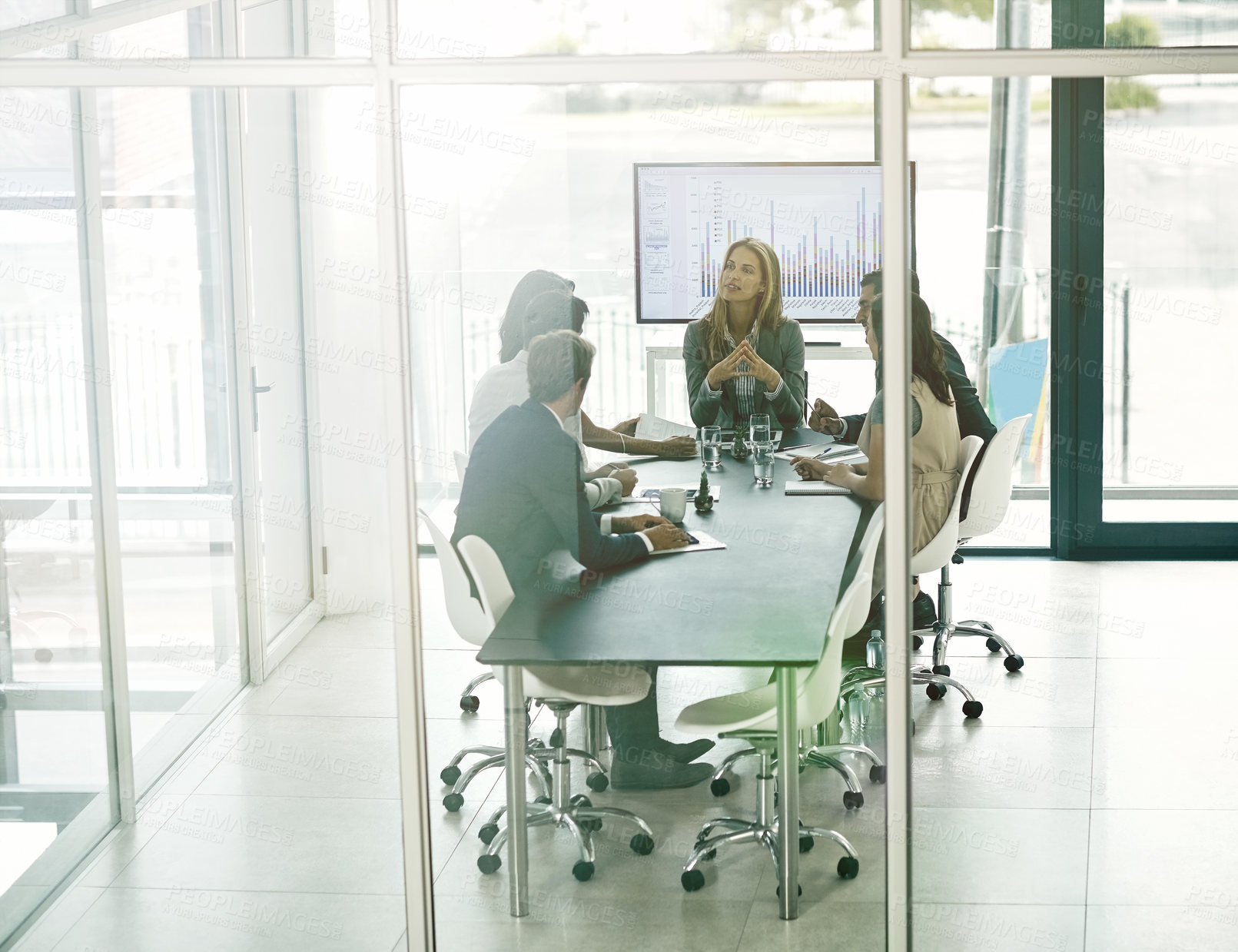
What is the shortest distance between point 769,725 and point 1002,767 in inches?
22.1

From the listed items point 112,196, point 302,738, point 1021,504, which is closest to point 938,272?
point 1021,504

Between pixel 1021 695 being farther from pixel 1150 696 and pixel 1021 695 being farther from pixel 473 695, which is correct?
pixel 473 695

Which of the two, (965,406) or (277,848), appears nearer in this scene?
(965,406)

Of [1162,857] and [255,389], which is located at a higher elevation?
[255,389]

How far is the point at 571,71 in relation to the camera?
278cm

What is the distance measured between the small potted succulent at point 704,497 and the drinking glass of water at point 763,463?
0.10 meters

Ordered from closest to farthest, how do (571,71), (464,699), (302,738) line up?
(571,71) → (464,699) → (302,738)

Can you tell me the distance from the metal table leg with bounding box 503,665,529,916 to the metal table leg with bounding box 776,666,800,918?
558 mm

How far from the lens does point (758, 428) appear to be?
2.81 m

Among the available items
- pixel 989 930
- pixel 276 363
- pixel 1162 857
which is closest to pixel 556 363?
pixel 276 363

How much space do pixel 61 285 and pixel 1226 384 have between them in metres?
2.75

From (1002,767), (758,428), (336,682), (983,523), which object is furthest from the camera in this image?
(336,682)

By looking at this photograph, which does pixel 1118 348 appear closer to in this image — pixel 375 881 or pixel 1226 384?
pixel 1226 384

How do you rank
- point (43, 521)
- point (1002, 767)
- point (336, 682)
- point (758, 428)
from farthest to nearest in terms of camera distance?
point (43, 521) → point (336, 682) → point (1002, 767) → point (758, 428)
